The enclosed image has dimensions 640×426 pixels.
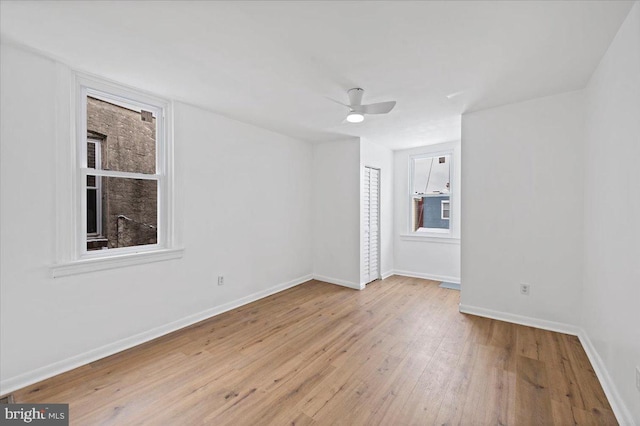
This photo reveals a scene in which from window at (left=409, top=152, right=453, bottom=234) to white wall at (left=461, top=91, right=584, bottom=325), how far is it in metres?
1.65

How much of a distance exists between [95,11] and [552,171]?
14.1 ft

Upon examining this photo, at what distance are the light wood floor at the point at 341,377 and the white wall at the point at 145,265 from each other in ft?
0.91

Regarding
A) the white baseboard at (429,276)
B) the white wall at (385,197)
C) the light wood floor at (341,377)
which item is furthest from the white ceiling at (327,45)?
the white baseboard at (429,276)

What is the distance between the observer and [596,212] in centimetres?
249

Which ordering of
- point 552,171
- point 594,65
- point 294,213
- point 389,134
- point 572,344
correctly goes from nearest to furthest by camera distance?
point 594,65 < point 572,344 < point 552,171 < point 389,134 < point 294,213

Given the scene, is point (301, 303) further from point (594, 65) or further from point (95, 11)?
point (594, 65)

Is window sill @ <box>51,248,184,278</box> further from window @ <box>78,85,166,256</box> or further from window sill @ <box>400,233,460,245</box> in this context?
window sill @ <box>400,233,460,245</box>

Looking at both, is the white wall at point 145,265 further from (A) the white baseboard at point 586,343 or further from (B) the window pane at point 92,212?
(A) the white baseboard at point 586,343

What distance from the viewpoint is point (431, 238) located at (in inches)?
205

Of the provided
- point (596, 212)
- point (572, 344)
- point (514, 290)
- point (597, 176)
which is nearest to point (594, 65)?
point (597, 176)

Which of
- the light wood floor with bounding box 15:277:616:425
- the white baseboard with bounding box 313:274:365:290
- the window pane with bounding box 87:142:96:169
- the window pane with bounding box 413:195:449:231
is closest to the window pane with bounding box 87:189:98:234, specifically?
the window pane with bounding box 87:142:96:169

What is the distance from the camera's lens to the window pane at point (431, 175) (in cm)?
518

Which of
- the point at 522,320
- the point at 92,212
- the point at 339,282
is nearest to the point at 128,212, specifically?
the point at 92,212

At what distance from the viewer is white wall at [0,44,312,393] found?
2.11m
